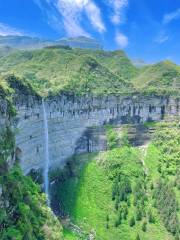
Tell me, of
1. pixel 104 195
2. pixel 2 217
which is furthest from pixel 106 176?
pixel 2 217

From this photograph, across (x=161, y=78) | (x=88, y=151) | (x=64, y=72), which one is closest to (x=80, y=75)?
(x=64, y=72)

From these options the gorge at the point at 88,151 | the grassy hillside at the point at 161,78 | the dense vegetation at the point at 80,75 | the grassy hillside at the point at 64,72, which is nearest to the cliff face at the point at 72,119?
the gorge at the point at 88,151

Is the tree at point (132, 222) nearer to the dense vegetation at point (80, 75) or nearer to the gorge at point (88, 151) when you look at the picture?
the gorge at point (88, 151)

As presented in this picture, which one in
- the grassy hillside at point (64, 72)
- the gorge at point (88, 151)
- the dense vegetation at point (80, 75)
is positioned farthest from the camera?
the dense vegetation at point (80, 75)

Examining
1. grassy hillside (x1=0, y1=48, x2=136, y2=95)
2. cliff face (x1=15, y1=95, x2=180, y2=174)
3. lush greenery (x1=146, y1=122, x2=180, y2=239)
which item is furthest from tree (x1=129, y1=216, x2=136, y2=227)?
grassy hillside (x1=0, y1=48, x2=136, y2=95)

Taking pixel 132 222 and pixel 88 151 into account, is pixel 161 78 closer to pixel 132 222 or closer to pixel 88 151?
pixel 88 151

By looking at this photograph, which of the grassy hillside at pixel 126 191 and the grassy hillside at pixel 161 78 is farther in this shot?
the grassy hillside at pixel 161 78

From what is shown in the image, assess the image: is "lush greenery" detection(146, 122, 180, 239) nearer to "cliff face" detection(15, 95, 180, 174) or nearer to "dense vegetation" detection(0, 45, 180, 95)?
"cliff face" detection(15, 95, 180, 174)

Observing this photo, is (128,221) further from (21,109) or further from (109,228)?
(21,109)
